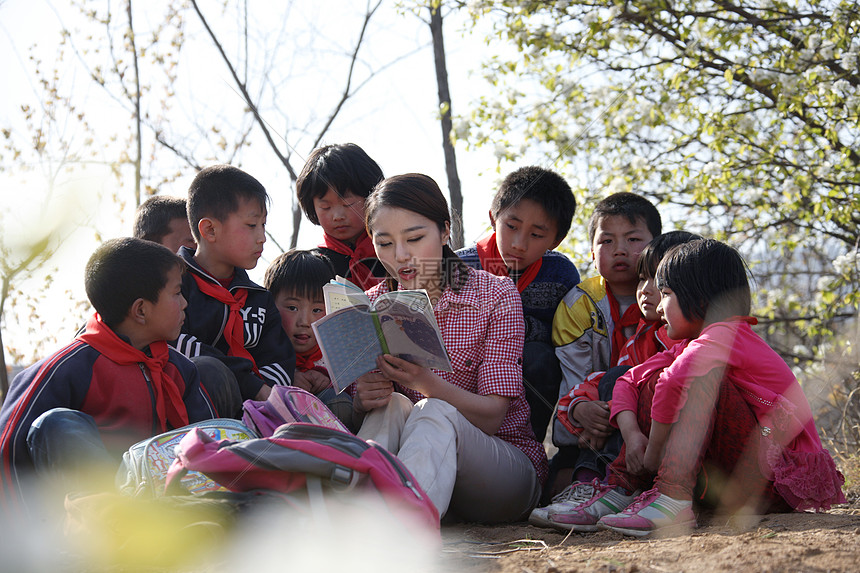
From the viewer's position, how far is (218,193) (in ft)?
9.62

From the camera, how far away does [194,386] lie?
231 centimetres

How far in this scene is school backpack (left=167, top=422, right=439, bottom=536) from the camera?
5.44ft

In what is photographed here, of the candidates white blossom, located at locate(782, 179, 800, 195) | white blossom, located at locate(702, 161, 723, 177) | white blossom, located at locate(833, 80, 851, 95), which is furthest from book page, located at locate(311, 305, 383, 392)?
white blossom, located at locate(782, 179, 800, 195)

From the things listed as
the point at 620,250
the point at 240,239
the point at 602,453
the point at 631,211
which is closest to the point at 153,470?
the point at 240,239

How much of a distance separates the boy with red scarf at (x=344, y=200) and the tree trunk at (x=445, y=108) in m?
2.47

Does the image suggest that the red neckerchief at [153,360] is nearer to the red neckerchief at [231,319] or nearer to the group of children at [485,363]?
the group of children at [485,363]

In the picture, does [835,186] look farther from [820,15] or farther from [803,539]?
[803,539]

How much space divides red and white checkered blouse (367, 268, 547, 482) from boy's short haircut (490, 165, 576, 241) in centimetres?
54

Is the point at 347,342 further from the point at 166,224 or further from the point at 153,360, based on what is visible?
the point at 166,224

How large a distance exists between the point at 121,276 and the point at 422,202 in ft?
3.31

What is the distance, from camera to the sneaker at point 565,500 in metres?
2.28

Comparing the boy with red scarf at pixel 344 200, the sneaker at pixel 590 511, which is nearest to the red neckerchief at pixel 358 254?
the boy with red scarf at pixel 344 200

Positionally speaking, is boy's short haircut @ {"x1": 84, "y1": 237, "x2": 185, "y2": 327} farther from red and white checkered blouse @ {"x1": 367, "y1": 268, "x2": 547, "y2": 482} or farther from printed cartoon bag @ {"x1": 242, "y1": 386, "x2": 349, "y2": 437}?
red and white checkered blouse @ {"x1": 367, "y1": 268, "x2": 547, "y2": 482}

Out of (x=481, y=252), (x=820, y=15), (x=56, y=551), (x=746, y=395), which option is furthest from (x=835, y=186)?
(x=56, y=551)
